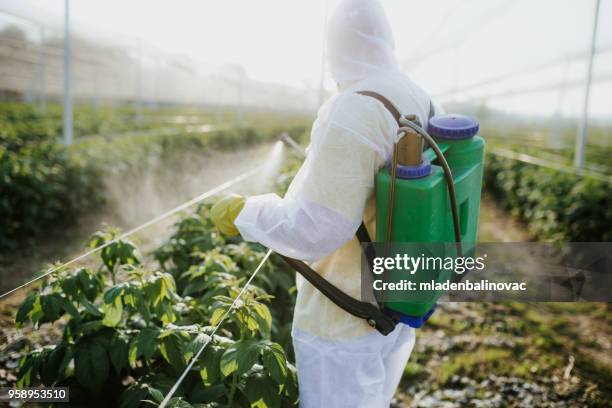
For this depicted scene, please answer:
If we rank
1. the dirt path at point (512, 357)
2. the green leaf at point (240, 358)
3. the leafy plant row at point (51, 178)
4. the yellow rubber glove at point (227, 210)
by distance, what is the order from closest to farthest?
the green leaf at point (240, 358), the yellow rubber glove at point (227, 210), the dirt path at point (512, 357), the leafy plant row at point (51, 178)

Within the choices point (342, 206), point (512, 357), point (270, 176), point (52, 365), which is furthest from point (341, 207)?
point (270, 176)

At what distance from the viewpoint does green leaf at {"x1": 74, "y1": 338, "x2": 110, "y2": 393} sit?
1590mm

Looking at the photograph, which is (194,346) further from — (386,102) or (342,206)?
(386,102)

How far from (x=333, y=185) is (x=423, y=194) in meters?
0.24

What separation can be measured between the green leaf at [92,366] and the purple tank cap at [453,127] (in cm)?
133

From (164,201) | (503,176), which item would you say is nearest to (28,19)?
(164,201)

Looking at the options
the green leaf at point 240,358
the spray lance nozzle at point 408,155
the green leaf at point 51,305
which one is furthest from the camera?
the green leaf at point 51,305

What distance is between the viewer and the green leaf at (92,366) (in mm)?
1590

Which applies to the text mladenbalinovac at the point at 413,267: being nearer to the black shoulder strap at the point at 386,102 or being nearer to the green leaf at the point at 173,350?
the black shoulder strap at the point at 386,102

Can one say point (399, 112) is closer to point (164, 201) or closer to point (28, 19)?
point (164, 201)

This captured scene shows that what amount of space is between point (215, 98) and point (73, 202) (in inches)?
Answer: 681

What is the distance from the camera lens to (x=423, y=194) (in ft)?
4.29

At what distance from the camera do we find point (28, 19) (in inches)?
266

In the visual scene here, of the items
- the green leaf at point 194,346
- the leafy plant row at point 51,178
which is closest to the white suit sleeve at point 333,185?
the green leaf at point 194,346
